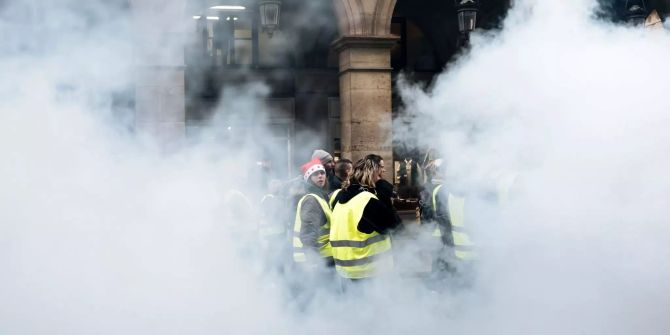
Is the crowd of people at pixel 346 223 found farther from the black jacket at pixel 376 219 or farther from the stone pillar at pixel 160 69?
the stone pillar at pixel 160 69

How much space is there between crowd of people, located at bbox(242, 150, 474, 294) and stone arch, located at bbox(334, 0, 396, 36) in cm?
486

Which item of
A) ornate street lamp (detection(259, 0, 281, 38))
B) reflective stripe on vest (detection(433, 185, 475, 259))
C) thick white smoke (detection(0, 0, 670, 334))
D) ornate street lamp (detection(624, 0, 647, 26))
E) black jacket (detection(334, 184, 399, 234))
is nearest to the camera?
thick white smoke (detection(0, 0, 670, 334))

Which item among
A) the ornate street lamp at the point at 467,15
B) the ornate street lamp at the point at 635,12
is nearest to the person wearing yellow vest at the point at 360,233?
the ornate street lamp at the point at 467,15

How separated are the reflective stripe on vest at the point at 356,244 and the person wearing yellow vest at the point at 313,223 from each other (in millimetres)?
333

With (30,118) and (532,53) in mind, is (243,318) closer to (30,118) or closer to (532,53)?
(30,118)

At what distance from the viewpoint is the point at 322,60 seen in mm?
14008

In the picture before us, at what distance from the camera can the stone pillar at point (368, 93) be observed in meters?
11.6

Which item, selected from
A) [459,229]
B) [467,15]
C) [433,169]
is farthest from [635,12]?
[459,229]

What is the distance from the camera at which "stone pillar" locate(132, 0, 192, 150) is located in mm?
7980

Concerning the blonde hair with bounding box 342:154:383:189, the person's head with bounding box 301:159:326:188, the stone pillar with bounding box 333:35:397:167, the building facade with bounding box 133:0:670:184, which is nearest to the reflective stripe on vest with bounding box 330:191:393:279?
the blonde hair with bounding box 342:154:383:189

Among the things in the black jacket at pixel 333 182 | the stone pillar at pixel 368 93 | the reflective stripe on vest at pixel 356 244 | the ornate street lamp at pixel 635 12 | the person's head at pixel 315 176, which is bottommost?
the reflective stripe on vest at pixel 356 244

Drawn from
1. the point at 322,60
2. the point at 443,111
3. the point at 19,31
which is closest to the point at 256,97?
the point at 322,60

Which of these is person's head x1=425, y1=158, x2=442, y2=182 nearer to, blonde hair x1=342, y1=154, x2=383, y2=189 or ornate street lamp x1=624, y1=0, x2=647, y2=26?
blonde hair x1=342, y1=154, x2=383, y2=189

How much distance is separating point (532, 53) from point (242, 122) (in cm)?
799
